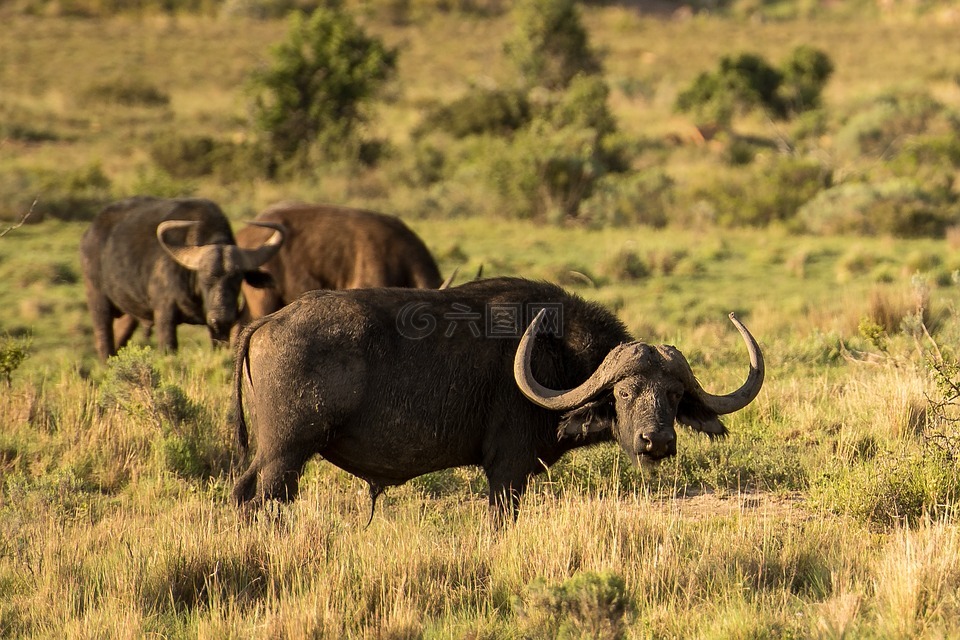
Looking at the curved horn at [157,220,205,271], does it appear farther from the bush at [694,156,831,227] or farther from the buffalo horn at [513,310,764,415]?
the bush at [694,156,831,227]

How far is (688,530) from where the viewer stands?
683 centimetres

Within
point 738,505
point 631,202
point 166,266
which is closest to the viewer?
point 738,505

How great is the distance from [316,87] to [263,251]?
17410mm

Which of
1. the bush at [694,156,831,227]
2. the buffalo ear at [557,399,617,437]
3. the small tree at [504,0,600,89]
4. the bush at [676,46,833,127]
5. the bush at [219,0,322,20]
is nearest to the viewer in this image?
the buffalo ear at [557,399,617,437]

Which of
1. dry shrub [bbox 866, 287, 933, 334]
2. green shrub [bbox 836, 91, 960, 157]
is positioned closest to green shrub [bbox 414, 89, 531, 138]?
green shrub [bbox 836, 91, 960, 157]

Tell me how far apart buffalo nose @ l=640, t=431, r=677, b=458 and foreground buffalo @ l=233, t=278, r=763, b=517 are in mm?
160

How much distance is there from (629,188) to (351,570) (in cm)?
1818

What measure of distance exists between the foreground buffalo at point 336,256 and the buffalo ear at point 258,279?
0.10 meters

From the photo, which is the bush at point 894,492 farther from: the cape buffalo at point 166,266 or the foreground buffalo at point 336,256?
the cape buffalo at point 166,266

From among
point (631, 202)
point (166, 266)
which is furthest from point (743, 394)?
point (631, 202)

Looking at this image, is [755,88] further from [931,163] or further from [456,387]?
[456,387]

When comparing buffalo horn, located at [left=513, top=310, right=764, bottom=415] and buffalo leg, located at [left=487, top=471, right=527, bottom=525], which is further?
buffalo leg, located at [left=487, top=471, right=527, bottom=525]

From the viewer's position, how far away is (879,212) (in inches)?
842

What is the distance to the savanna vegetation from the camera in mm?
5809
